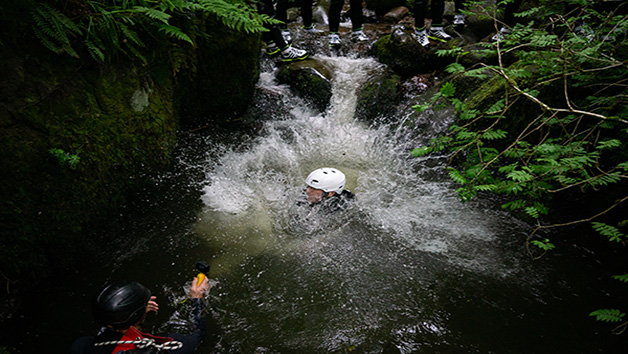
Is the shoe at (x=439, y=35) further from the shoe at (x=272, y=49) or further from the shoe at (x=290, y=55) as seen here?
the shoe at (x=272, y=49)

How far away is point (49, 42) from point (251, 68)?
12.9 feet

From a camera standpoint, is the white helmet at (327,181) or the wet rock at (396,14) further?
the wet rock at (396,14)

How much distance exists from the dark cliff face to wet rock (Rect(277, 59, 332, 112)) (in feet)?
10.6

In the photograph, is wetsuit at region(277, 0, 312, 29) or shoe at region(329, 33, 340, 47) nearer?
wetsuit at region(277, 0, 312, 29)

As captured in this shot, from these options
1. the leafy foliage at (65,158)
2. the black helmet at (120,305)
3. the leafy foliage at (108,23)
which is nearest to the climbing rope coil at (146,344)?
the black helmet at (120,305)

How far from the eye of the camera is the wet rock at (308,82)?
8.12 metres

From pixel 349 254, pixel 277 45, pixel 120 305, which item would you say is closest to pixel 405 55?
pixel 277 45

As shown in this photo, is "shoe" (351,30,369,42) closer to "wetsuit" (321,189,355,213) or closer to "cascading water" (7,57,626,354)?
"cascading water" (7,57,626,354)

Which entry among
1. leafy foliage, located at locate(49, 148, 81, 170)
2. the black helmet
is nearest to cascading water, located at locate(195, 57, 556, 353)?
the black helmet

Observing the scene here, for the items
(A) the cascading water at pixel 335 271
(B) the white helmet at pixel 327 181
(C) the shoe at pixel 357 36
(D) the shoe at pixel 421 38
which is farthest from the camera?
(C) the shoe at pixel 357 36

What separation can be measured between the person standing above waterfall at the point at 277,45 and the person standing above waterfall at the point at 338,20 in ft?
5.20

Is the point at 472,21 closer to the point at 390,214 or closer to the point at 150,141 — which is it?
the point at 390,214

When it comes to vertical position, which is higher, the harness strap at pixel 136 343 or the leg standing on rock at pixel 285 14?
the leg standing on rock at pixel 285 14

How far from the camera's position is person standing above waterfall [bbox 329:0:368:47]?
917 centimetres
